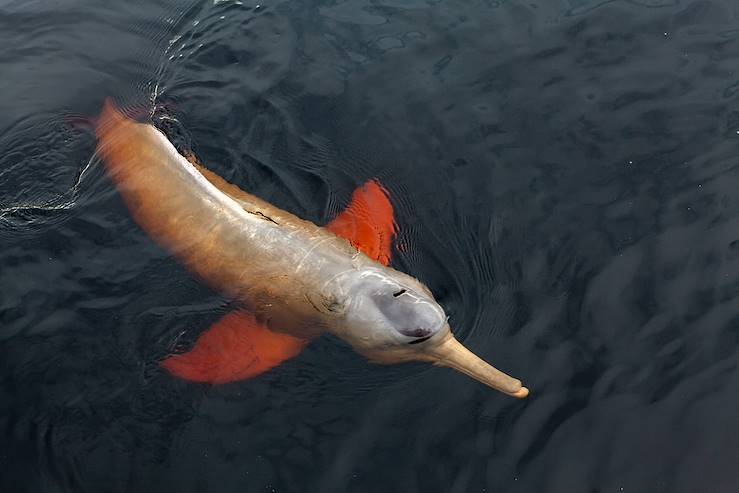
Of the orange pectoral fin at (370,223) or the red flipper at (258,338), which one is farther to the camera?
the orange pectoral fin at (370,223)

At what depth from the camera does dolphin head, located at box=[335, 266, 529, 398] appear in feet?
24.3

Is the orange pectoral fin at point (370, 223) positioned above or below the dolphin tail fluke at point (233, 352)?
above

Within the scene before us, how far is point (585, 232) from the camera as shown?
8734 millimetres

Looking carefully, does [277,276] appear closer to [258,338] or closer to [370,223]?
[258,338]

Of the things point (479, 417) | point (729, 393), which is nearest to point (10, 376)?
point (479, 417)

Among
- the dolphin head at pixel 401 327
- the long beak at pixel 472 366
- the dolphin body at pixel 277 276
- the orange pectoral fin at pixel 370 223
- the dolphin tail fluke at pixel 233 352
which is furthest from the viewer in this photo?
the orange pectoral fin at pixel 370 223

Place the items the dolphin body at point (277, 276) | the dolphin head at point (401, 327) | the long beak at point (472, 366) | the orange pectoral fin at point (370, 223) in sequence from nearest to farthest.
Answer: the long beak at point (472, 366)
the dolphin head at point (401, 327)
the dolphin body at point (277, 276)
the orange pectoral fin at point (370, 223)

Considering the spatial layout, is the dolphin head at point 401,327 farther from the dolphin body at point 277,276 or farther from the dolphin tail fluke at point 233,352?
the dolphin tail fluke at point 233,352

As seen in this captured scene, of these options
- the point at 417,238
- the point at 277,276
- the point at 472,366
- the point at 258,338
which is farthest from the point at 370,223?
the point at 472,366

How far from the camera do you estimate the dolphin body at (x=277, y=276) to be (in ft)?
25.5

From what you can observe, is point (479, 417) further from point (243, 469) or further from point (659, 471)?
point (243, 469)

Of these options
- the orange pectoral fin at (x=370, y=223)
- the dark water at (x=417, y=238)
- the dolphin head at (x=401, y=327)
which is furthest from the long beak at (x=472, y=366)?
the orange pectoral fin at (x=370, y=223)

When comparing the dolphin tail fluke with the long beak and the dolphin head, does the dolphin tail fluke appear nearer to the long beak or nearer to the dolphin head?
the dolphin head

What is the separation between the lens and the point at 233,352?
27.3 feet
